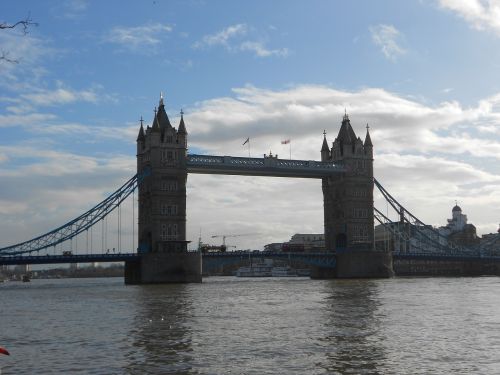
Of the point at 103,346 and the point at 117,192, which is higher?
the point at 117,192

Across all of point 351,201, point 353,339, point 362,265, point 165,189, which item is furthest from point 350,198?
point 353,339

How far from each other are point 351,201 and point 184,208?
1162 inches

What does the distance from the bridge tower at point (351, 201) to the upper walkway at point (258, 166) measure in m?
3.52

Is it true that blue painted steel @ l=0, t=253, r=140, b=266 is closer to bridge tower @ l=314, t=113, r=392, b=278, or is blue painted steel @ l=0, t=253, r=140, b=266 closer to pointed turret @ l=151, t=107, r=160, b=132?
pointed turret @ l=151, t=107, r=160, b=132

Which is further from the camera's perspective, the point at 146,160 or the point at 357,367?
the point at 146,160

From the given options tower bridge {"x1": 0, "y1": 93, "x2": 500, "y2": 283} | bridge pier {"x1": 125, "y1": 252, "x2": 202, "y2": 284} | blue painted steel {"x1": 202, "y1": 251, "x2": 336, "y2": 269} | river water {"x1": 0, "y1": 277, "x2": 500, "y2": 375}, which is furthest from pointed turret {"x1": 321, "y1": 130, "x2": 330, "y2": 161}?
river water {"x1": 0, "y1": 277, "x2": 500, "y2": 375}

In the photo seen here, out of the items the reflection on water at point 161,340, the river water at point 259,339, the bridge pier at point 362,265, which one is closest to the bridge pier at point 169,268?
the bridge pier at point 362,265

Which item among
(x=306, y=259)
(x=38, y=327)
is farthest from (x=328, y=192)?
(x=38, y=327)

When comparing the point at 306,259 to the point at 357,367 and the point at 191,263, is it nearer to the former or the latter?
the point at 191,263

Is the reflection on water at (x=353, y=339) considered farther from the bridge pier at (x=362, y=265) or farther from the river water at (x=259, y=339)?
the bridge pier at (x=362, y=265)

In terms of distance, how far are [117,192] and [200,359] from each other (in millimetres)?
85662

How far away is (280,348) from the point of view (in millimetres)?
28500

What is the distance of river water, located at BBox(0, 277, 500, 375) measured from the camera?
2477 centimetres

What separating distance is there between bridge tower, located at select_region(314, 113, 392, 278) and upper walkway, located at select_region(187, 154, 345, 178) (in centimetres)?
352
